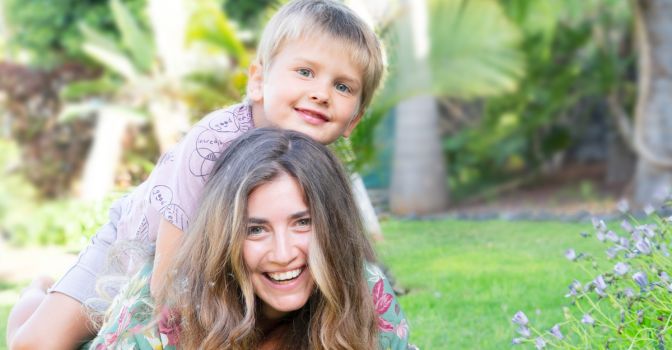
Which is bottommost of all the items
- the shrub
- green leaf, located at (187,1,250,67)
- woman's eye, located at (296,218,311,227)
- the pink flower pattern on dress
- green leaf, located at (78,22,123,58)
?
the shrub

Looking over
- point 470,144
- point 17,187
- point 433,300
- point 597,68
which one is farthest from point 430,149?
point 433,300

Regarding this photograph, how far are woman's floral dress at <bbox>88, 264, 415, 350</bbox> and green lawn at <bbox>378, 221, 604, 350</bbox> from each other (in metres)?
1.04

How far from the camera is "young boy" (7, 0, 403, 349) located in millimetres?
2957

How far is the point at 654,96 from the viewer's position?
35.5 feet

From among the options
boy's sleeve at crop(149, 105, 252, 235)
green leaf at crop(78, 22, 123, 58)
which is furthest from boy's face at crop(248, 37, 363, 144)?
green leaf at crop(78, 22, 123, 58)

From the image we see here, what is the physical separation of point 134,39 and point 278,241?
39.1 feet

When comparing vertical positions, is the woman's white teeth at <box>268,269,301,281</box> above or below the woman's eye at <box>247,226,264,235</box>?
below

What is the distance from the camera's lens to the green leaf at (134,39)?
13.6m

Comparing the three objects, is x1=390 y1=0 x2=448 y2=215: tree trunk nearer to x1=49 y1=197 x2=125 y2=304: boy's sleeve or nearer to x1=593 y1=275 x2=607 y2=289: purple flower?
x1=49 y1=197 x2=125 y2=304: boy's sleeve

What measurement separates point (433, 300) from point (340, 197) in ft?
7.59

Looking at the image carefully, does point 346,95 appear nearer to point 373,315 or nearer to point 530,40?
point 373,315

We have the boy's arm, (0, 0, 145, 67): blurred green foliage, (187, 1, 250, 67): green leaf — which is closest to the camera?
the boy's arm

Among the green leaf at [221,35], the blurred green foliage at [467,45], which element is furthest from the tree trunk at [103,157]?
the blurred green foliage at [467,45]

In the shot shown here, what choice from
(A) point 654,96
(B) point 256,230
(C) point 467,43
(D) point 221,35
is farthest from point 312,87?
(A) point 654,96
